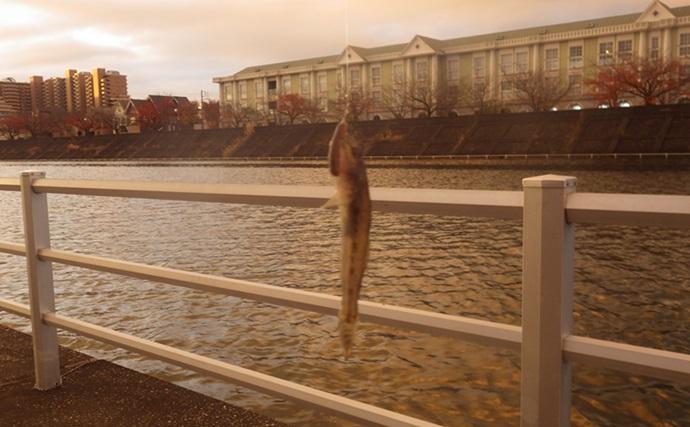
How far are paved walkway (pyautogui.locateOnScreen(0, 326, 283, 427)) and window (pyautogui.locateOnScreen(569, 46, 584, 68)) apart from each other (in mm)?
104958

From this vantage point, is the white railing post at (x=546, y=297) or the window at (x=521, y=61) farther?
the window at (x=521, y=61)

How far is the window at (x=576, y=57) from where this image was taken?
327ft

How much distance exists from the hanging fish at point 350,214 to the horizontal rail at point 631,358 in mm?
1093

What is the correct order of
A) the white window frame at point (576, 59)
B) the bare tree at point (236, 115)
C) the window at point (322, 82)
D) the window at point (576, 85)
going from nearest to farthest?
the window at point (576, 85)
the white window frame at point (576, 59)
the bare tree at point (236, 115)
the window at point (322, 82)

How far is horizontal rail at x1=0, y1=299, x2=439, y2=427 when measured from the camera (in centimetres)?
278

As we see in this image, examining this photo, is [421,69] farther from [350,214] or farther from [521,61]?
[350,214]

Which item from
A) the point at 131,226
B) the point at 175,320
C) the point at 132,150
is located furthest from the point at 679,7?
the point at 175,320

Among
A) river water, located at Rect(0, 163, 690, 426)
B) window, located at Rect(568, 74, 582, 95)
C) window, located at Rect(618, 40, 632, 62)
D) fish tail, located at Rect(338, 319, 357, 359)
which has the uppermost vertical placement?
window, located at Rect(618, 40, 632, 62)

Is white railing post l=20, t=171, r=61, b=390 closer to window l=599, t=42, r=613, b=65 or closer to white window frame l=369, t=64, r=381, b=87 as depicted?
window l=599, t=42, r=613, b=65

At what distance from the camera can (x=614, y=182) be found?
1178 inches

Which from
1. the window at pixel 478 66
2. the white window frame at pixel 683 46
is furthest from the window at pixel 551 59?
the white window frame at pixel 683 46

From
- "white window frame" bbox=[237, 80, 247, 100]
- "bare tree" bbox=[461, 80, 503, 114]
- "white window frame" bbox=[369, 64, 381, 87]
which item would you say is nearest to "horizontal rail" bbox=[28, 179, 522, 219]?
"bare tree" bbox=[461, 80, 503, 114]

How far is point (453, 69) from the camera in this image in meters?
112

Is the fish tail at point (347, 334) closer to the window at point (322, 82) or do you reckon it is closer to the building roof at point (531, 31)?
the building roof at point (531, 31)
